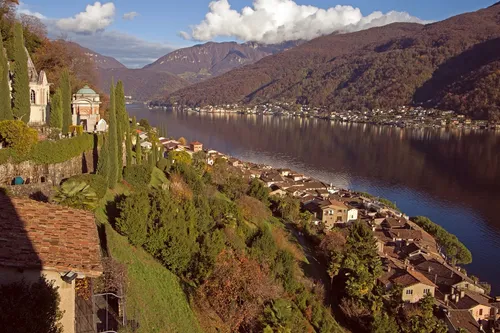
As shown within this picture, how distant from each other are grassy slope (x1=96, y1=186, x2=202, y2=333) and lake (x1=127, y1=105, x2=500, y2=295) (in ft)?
65.2

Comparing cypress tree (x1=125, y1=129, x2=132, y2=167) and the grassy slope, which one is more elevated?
cypress tree (x1=125, y1=129, x2=132, y2=167)

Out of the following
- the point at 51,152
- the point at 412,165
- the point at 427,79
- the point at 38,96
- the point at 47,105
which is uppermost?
the point at 427,79

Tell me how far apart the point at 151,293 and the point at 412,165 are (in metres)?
53.8

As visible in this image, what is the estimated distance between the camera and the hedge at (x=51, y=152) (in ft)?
37.7

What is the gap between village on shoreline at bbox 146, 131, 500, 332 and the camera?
61.8 feet

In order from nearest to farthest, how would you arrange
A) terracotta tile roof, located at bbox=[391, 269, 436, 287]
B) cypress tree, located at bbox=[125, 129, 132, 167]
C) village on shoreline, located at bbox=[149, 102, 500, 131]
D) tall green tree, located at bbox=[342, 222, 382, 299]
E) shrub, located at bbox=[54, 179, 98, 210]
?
shrub, located at bbox=[54, 179, 98, 210]
tall green tree, located at bbox=[342, 222, 382, 299]
cypress tree, located at bbox=[125, 129, 132, 167]
terracotta tile roof, located at bbox=[391, 269, 436, 287]
village on shoreline, located at bbox=[149, 102, 500, 131]

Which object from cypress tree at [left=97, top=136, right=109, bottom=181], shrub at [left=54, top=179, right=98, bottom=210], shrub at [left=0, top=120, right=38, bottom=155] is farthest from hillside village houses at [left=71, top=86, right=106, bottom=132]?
shrub at [left=54, top=179, right=98, bottom=210]

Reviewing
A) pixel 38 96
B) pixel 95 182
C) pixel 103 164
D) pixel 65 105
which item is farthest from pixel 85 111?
pixel 95 182

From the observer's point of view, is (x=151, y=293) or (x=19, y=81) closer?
(x=151, y=293)

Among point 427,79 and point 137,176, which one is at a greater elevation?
point 427,79

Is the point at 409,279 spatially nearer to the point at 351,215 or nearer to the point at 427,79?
the point at 351,215

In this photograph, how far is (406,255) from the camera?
24.7m

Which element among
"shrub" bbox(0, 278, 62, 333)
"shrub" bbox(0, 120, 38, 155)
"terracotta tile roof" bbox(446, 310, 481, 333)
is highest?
"shrub" bbox(0, 120, 38, 155)

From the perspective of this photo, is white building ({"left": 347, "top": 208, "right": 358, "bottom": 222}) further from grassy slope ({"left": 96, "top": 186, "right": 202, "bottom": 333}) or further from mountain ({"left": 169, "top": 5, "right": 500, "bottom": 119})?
mountain ({"left": 169, "top": 5, "right": 500, "bottom": 119})
